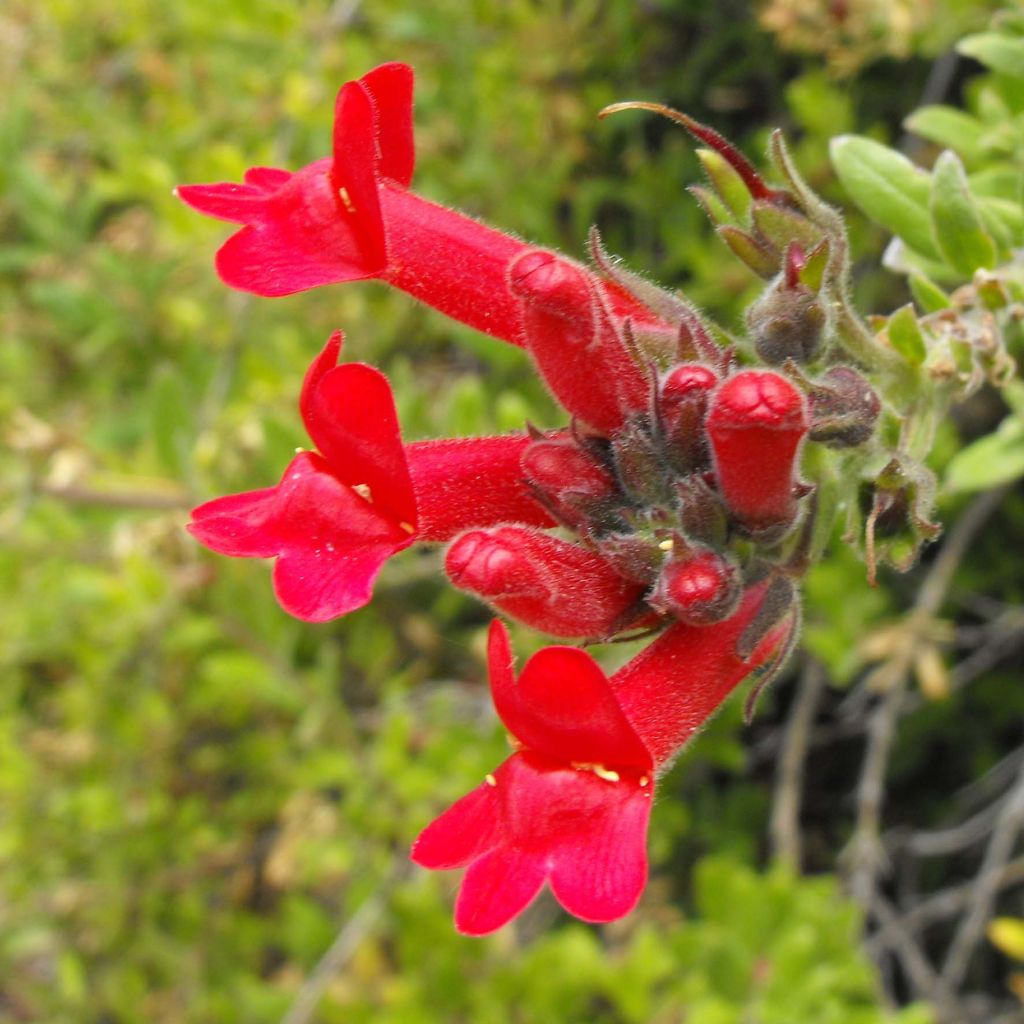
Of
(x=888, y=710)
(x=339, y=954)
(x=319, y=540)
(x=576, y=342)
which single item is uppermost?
(x=576, y=342)

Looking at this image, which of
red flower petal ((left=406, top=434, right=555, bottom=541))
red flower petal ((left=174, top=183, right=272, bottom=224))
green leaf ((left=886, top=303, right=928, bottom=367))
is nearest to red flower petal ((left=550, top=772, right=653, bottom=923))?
red flower petal ((left=406, top=434, right=555, bottom=541))

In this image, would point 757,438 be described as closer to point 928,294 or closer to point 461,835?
point 461,835

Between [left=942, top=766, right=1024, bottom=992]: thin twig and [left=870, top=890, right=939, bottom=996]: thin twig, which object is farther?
[left=870, top=890, right=939, bottom=996]: thin twig

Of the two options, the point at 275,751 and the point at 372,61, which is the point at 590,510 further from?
the point at 372,61

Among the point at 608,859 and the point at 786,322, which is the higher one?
the point at 786,322

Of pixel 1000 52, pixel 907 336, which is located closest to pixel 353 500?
pixel 907 336

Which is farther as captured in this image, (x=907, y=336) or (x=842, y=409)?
(x=907, y=336)

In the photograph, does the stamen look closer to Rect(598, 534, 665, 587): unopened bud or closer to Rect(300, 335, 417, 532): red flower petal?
Rect(300, 335, 417, 532): red flower petal
